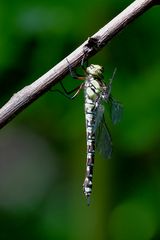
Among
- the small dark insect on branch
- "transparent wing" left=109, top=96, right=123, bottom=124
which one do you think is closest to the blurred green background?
"transparent wing" left=109, top=96, right=123, bottom=124

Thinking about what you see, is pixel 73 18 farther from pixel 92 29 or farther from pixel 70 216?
pixel 70 216

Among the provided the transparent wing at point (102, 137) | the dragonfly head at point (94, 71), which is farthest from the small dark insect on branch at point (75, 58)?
the transparent wing at point (102, 137)

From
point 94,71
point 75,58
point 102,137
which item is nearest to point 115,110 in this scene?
point 102,137

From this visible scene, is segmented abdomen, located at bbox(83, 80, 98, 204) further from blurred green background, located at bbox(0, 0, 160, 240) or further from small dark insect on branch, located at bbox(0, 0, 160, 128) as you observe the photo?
small dark insect on branch, located at bbox(0, 0, 160, 128)

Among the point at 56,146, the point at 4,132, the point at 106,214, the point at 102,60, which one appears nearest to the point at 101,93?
the point at 102,60

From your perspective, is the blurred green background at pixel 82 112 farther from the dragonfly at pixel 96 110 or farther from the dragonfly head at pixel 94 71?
the dragonfly head at pixel 94 71

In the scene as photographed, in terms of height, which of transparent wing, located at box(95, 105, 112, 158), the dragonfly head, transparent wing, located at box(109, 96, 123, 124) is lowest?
transparent wing, located at box(95, 105, 112, 158)

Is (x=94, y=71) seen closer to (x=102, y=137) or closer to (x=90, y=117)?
→ (x=90, y=117)
